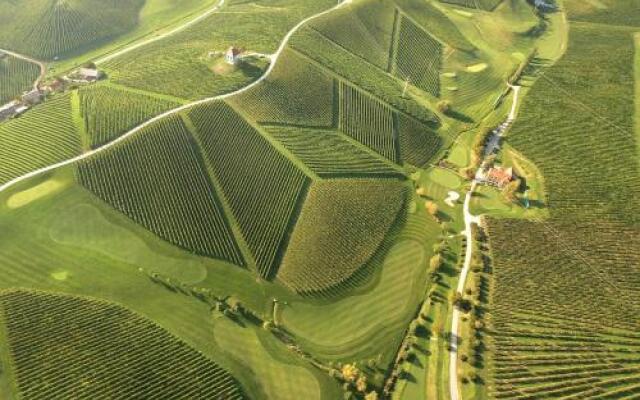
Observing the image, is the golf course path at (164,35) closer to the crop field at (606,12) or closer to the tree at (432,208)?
the tree at (432,208)

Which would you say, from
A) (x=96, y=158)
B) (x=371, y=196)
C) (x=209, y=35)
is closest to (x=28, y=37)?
(x=209, y=35)

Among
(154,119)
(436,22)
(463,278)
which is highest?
(436,22)

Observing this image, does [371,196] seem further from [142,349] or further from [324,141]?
[142,349]

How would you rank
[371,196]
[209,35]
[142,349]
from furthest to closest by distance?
[209,35] → [371,196] → [142,349]

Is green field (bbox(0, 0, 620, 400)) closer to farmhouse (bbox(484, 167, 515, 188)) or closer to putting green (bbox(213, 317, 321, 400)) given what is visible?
putting green (bbox(213, 317, 321, 400))

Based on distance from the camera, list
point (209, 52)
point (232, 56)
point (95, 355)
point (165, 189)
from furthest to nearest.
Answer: point (209, 52)
point (232, 56)
point (165, 189)
point (95, 355)

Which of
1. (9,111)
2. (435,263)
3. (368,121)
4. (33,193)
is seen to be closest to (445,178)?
(368,121)

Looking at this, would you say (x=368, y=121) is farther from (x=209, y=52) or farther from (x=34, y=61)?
(x=34, y=61)
